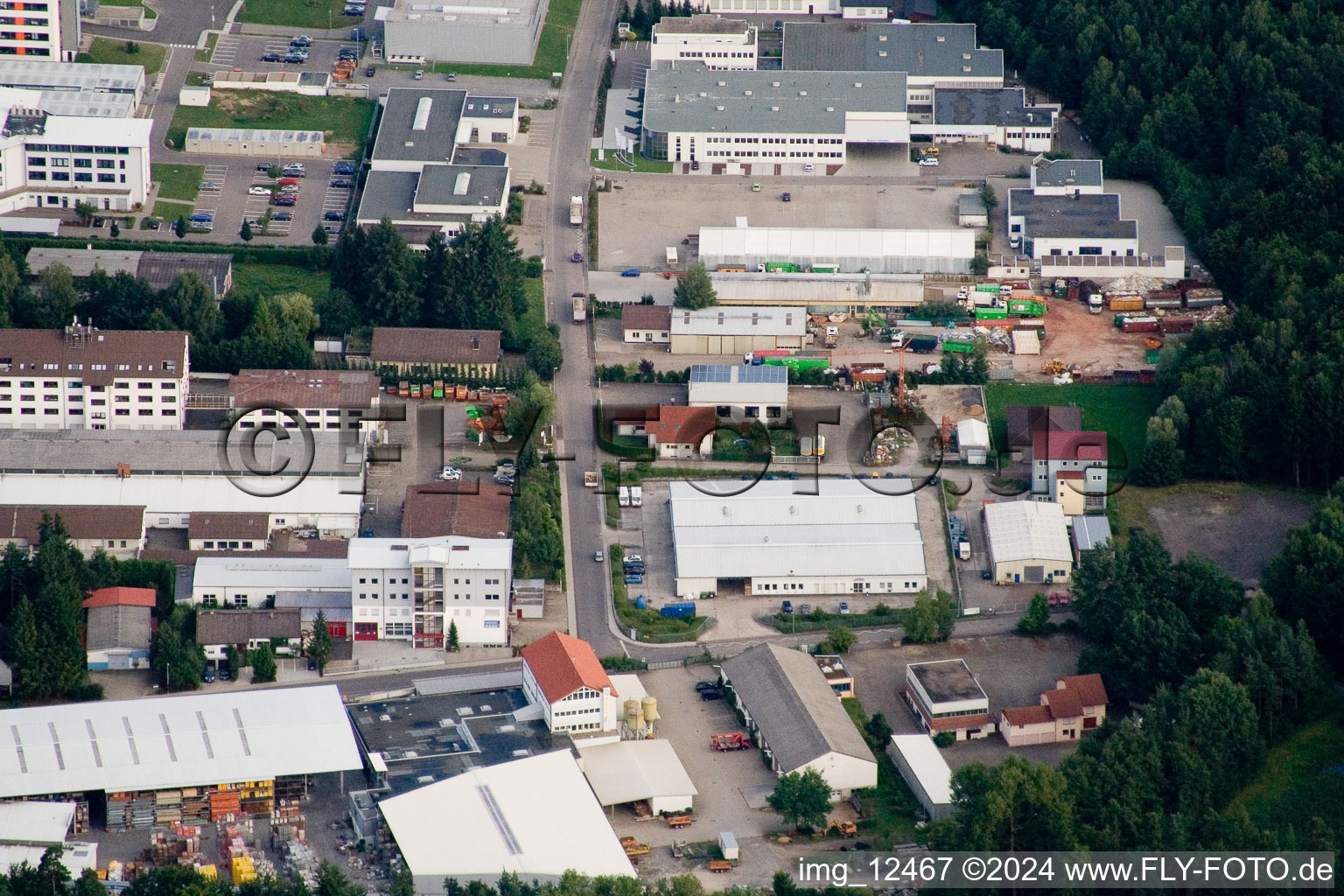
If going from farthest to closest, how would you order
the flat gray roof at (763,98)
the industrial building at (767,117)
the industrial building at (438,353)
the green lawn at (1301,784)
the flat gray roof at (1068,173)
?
1. the flat gray roof at (763,98)
2. the industrial building at (767,117)
3. the flat gray roof at (1068,173)
4. the industrial building at (438,353)
5. the green lawn at (1301,784)

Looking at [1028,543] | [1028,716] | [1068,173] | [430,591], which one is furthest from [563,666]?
[1068,173]

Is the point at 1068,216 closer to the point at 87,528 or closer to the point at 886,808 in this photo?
the point at 886,808

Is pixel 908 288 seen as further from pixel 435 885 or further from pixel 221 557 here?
pixel 435 885

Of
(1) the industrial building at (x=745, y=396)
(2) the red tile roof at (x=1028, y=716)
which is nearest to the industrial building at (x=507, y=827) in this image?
(2) the red tile roof at (x=1028, y=716)

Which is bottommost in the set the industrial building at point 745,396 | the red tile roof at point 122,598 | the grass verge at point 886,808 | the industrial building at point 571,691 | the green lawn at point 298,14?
the grass verge at point 886,808

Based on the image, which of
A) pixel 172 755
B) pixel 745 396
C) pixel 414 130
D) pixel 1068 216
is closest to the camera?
pixel 172 755

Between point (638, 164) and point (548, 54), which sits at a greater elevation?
point (548, 54)

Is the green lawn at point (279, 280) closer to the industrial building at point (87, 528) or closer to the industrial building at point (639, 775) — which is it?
the industrial building at point (87, 528)
